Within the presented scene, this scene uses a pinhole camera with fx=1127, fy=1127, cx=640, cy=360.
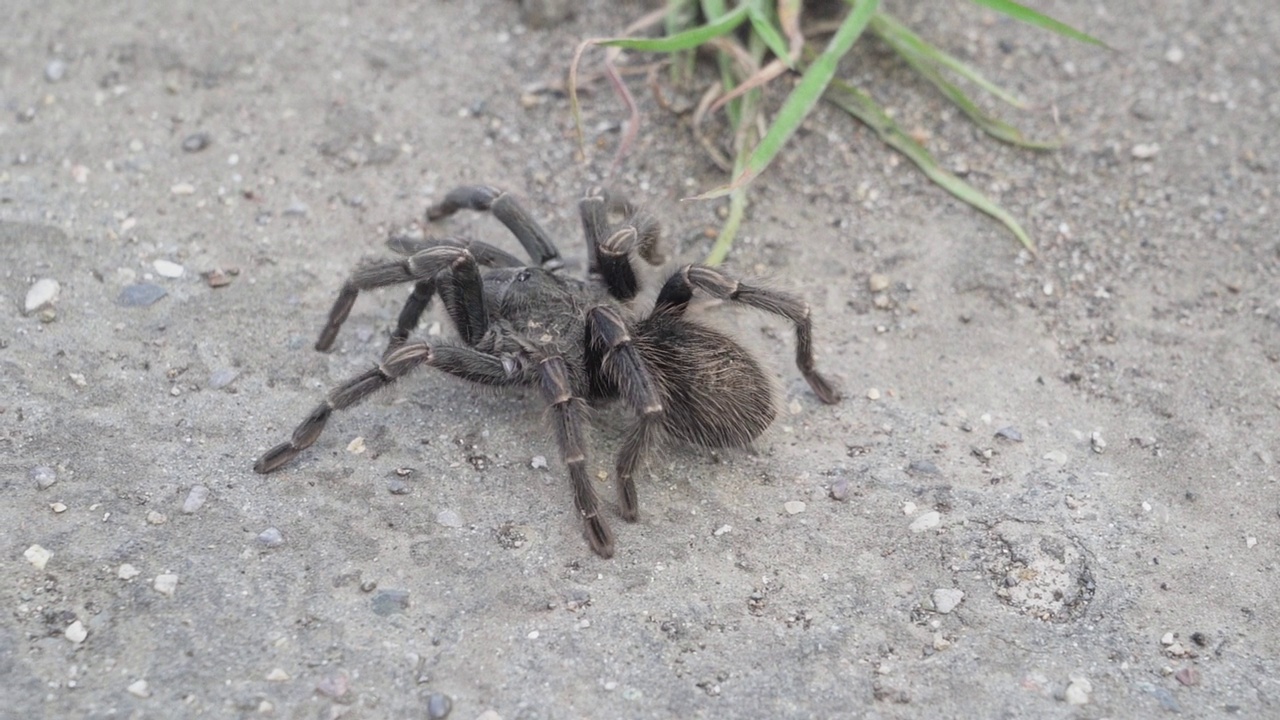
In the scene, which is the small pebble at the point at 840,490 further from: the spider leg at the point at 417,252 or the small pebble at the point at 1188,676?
the spider leg at the point at 417,252

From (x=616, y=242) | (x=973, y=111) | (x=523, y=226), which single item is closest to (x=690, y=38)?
(x=523, y=226)

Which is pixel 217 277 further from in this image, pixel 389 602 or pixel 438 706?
pixel 438 706

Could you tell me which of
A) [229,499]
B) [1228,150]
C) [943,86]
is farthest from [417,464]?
[1228,150]

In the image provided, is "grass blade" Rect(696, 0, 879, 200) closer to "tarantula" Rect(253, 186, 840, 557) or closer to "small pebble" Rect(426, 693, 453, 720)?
"tarantula" Rect(253, 186, 840, 557)

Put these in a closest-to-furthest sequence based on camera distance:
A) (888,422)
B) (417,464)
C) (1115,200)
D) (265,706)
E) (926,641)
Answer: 1. (265,706)
2. (926,641)
3. (417,464)
4. (888,422)
5. (1115,200)

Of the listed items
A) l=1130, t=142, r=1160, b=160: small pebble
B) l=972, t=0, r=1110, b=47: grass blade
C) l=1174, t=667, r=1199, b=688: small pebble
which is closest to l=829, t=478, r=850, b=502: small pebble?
l=1174, t=667, r=1199, b=688: small pebble

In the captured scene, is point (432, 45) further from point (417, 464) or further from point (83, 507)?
point (83, 507)
